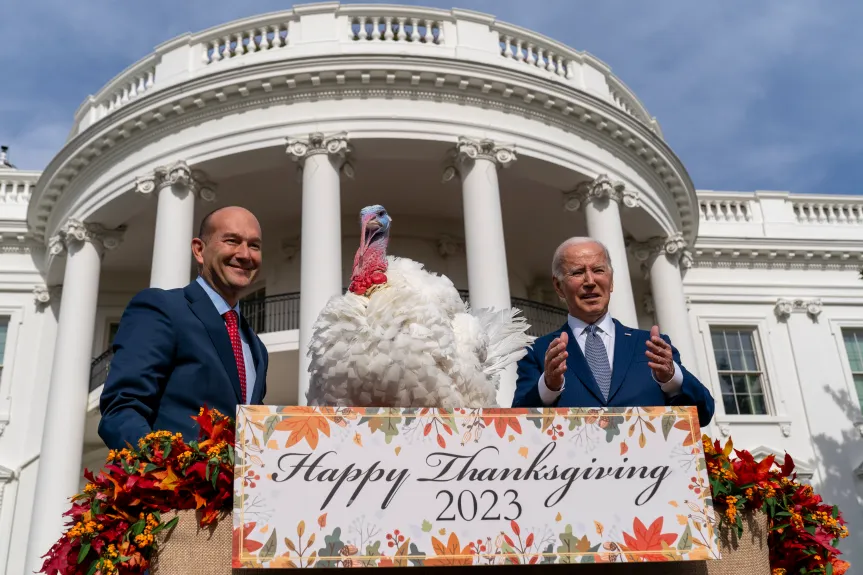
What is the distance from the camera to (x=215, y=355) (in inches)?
116

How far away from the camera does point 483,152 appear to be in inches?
552

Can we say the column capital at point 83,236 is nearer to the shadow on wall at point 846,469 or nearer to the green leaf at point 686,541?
the shadow on wall at point 846,469

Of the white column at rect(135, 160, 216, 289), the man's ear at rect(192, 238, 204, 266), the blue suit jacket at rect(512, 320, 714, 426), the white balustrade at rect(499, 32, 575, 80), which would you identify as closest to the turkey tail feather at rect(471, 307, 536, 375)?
the blue suit jacket at rect(512, 320, 714, 426)

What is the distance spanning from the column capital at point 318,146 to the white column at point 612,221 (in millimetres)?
4406

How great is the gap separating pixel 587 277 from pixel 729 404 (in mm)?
17158

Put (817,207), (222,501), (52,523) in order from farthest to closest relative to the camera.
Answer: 1. (817,207)
2. (52,523)
3. (222,501)

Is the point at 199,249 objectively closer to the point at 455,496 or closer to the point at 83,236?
the point at 455,496

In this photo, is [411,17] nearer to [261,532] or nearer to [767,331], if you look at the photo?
[767,331]

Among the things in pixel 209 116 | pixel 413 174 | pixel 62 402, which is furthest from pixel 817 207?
pixel 62 402

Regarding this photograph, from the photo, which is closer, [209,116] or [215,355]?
[215,355]

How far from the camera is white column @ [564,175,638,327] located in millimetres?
13922

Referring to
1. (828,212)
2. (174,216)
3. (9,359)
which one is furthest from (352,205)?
(828,212)

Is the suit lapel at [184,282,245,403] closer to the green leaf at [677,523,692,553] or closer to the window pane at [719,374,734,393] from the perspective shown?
the green leaf at [677,523,692,553]

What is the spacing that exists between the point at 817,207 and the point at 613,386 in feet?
68.4
